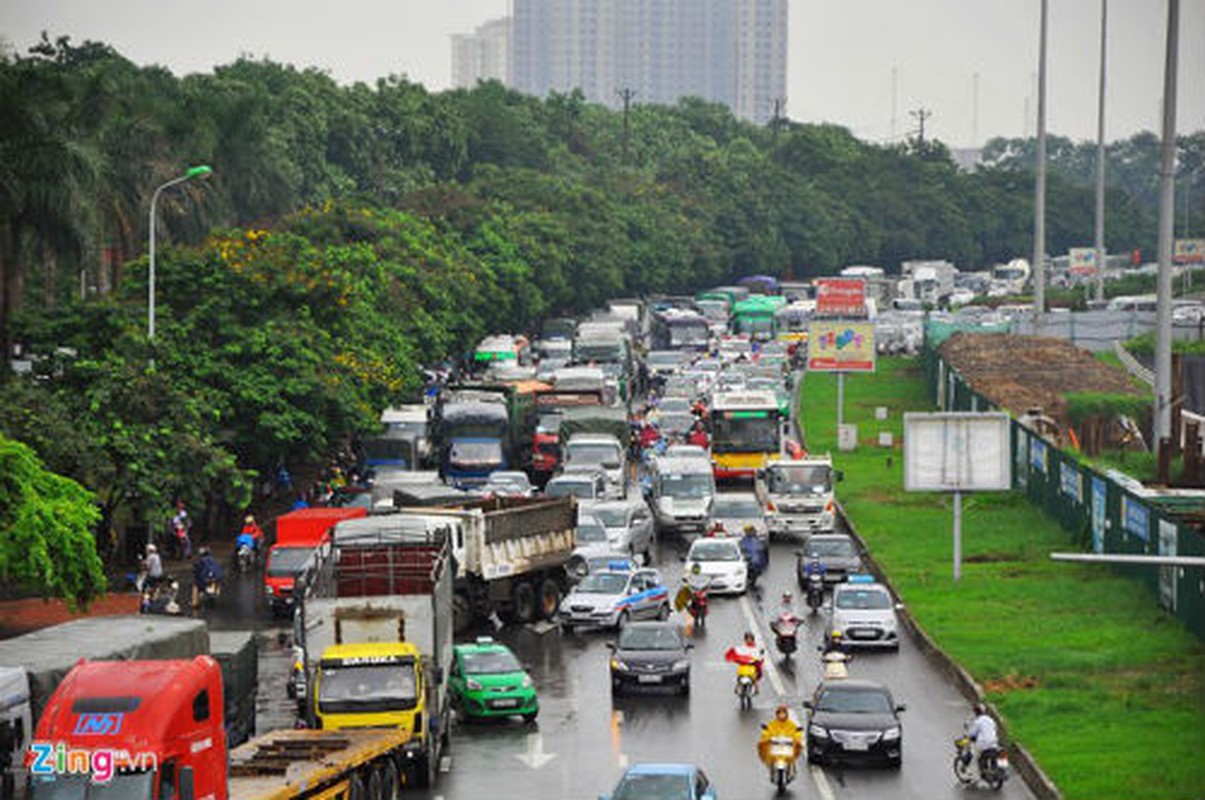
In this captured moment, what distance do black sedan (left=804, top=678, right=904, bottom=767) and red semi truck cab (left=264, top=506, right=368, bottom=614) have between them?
1632 centimetres

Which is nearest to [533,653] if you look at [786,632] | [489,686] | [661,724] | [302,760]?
[786,632]

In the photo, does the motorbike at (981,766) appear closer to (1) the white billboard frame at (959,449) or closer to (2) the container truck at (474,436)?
(1) the white billboard frame at (959,449)

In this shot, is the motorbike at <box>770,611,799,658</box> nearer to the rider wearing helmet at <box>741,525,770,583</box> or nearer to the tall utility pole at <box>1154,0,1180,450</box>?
the rider wearing helmet at <box>741,525,770,583</box>

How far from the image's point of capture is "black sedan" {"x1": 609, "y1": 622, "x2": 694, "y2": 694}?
131ft

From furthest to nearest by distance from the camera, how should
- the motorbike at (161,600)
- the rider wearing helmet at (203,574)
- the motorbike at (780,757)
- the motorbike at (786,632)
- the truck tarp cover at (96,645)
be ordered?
the rider wearing helmet at (203,574) < the motorbike at (161,600) < the motorbike at (786,632) < the truck tarp cover at (96,645) < the motorbike at (780,757)

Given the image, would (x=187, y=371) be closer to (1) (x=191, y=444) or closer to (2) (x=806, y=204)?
(1) (x=191, y=444)

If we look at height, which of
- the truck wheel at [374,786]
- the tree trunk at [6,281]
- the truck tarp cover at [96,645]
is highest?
the tree trunk at [6,281]

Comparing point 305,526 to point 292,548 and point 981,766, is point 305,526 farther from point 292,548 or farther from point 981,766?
point 981,766

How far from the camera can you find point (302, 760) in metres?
27.9

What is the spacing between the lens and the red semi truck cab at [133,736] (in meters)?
23.2

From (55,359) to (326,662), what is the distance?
90.9 ft

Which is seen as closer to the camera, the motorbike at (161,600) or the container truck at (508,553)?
the container truck at (508,553)

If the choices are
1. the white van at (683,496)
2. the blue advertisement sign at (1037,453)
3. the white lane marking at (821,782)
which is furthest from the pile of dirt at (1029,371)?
the white lane marking at (821,782)

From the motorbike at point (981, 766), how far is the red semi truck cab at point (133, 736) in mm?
11900
